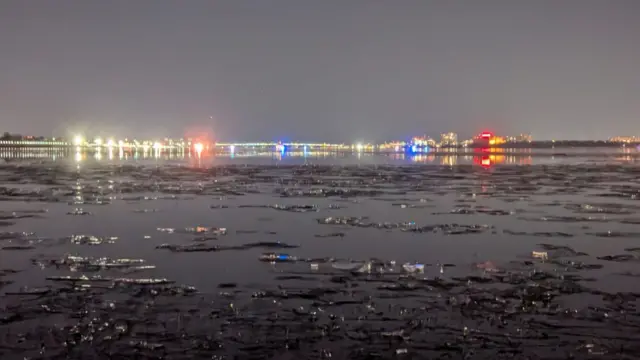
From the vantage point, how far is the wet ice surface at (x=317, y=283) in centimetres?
721

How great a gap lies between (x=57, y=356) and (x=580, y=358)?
18.4 feet

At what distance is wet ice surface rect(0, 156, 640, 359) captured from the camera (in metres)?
7.21

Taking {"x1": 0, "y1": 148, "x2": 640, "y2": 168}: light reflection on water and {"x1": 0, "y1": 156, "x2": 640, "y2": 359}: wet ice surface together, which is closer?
{"x1": 0, "y1": 156, "x2": 640, "y2": 359}: wet ice surface

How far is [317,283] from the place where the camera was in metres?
10.2

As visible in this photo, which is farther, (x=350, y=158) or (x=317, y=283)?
(x=350, y=158)

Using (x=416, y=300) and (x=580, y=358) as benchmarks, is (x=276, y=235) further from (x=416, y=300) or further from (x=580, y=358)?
(x=580, y=358)

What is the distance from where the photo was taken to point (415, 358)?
6.77m

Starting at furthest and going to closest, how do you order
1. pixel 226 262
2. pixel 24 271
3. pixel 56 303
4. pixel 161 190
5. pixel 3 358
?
pixel 161 190 → pixel 226 262 → pixel 24 271 → pixel 56 303 → pixel 3 358

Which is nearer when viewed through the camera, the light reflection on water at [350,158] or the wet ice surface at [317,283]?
the wet ice surface at [317,283]

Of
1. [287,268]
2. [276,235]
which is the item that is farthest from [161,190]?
[287,268]

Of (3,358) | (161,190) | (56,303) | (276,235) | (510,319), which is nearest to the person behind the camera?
(3,358)

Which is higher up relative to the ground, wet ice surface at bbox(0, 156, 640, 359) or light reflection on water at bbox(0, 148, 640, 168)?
light reflection on water at bbox(0, 148, 640, 168)

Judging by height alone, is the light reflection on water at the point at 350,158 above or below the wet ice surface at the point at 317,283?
above

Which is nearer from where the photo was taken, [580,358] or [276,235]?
[580,358]
